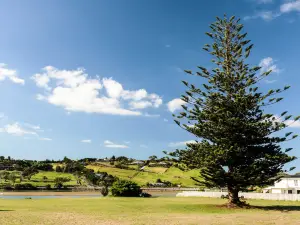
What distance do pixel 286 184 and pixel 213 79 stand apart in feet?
173

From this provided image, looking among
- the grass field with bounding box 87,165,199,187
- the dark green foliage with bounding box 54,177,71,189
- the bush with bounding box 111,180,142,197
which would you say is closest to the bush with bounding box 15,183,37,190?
the dark green foliage with bounding box 54,177,71,189

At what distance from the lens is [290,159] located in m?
31.2

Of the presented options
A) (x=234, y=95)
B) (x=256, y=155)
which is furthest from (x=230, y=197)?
(x=234, y=95)

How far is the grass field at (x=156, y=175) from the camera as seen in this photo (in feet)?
440

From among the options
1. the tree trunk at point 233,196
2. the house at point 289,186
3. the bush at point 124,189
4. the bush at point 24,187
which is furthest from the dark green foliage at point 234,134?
the bush at point 24,187

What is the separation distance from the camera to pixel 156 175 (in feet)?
476

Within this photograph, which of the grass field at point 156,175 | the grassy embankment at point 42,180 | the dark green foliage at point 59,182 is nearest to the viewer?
the dark green foliage at point 59,182

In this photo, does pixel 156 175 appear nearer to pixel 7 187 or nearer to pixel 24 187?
pixel 24 187

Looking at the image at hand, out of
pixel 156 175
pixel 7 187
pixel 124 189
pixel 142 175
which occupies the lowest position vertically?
pixel 7 187

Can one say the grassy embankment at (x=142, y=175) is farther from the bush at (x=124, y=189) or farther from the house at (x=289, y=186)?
the bush at (x=124, y=189)

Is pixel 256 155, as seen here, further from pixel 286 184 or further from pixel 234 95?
pixel 286 184

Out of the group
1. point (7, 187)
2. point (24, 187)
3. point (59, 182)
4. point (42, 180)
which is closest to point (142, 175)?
point (59, 182)

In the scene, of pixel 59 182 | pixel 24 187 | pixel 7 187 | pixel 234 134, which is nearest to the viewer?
pixel 234 134

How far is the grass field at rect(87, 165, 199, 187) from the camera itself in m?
134
